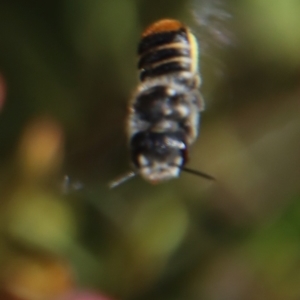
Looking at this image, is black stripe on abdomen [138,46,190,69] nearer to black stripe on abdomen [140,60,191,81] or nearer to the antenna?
black stripe on abdomen [140,60,191,81]

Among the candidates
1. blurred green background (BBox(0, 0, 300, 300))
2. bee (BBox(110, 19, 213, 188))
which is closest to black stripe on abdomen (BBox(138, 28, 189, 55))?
bee (BBox(110, 19, 213, 188))

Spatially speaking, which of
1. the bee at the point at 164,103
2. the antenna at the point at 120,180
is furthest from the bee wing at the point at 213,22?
the antenna at the point at 120,180

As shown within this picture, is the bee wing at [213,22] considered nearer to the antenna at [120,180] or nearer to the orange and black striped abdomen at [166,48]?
the orange and black striped abdomen at [166,48]

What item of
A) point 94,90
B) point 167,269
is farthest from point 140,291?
point 94,90

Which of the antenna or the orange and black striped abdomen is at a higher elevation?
the orange and black striped abdomen

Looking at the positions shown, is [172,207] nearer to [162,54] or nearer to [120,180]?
[120,180]

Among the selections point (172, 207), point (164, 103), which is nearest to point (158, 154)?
point (164, 103)

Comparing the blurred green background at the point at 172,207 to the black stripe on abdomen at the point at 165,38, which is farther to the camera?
the blurred green background at the point at 172,207
